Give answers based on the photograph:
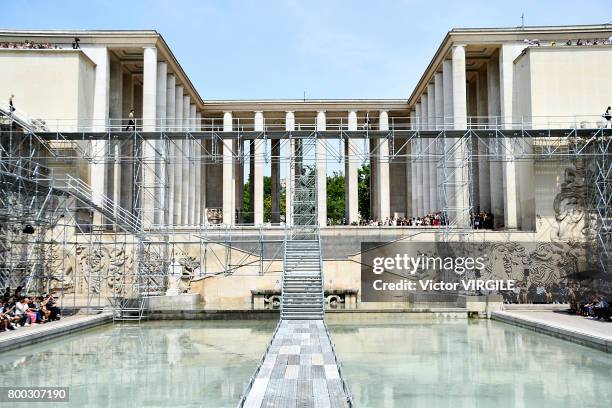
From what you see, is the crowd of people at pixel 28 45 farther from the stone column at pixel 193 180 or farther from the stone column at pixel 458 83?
the stone column at pixel 458 83

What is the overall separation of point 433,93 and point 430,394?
29.5 meters

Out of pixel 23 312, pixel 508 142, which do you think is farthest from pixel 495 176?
pixel 23 312

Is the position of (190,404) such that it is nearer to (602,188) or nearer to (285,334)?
(285,334)

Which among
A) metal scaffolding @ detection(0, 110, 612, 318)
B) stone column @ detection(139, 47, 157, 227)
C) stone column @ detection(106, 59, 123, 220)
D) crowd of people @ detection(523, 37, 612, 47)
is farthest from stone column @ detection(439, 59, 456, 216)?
stone column @ detection(106, 59, 123, 220)

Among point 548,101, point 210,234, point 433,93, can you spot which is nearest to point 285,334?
point 210,234

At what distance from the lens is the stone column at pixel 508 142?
27.6 m

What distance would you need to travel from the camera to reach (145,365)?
11539mm

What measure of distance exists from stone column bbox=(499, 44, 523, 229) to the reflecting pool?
15174 millimetres

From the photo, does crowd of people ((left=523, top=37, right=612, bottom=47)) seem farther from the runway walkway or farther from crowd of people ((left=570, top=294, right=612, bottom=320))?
the runway walkway

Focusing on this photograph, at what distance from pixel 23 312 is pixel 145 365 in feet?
20.2

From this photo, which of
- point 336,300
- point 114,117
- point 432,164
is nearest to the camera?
point 336,300

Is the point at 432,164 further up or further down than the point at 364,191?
further down

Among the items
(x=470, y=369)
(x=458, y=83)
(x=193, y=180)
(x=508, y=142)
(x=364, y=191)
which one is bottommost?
(x=470, y=369)

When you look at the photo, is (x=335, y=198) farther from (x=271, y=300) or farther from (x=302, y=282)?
(x=302, y=282)
